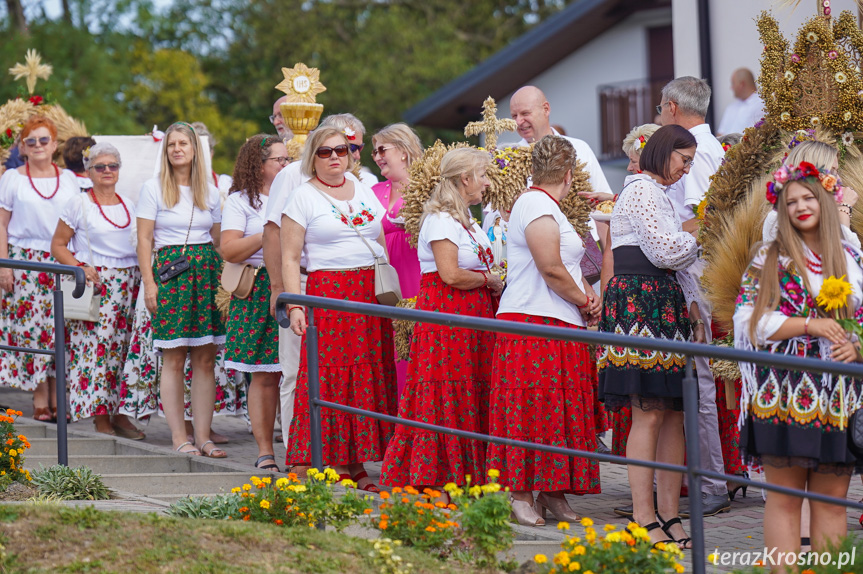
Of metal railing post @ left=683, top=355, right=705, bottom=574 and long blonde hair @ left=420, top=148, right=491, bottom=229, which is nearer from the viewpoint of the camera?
metal railing post @ left=683, top=355, right=705, bottom=574

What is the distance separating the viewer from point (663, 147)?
19.1 feet

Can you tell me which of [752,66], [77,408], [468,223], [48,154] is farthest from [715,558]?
[752,66]

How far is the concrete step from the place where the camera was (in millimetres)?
6766

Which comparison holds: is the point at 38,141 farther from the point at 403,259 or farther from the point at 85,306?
the point at 403,259

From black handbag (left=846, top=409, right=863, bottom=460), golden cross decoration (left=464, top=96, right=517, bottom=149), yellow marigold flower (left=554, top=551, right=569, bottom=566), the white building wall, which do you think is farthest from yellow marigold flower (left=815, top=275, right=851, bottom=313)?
the white building wall

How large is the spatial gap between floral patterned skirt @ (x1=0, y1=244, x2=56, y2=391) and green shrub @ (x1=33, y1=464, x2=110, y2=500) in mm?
2911

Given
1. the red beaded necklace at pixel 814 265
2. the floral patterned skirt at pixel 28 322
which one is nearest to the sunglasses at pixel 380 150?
the floral patterned skirt at pixel 28 322

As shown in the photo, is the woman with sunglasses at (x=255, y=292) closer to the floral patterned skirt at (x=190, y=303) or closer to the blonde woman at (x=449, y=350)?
the floral patterned skirt at (x=190, y=303)

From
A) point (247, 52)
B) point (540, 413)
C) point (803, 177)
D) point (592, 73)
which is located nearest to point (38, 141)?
point (540, 413)

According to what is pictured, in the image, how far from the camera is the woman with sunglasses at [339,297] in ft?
22.2

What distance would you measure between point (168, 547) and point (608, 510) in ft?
8.93

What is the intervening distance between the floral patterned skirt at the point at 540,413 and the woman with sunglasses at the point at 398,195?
132 centimetres

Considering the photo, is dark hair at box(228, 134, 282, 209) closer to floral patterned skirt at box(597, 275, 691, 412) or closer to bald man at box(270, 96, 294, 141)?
bald man at box(270, 96, 294, 141)

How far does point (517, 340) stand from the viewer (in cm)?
601
